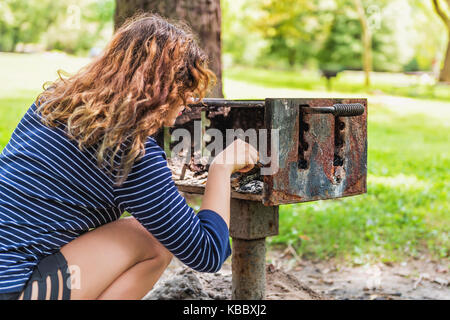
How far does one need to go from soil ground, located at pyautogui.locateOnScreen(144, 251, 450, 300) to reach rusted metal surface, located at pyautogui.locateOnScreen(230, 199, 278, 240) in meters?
0.47

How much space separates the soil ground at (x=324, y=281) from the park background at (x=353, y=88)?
10cm

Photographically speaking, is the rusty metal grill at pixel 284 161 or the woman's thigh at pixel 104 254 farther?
the rusty metal grill at pixel 284 161

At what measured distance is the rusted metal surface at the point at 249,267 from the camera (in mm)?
2723

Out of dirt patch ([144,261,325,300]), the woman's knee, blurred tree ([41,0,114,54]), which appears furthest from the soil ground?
blurred tree ([41,0,114,54])

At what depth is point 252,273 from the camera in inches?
107

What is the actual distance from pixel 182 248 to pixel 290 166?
59 cm

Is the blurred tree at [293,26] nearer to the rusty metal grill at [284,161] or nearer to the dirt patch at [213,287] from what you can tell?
the dirt patch at [213,287]

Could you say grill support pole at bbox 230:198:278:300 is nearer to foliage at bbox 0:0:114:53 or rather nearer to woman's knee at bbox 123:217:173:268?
woman's knee at bbox 123:217:173:268

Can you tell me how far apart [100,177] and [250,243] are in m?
1.12

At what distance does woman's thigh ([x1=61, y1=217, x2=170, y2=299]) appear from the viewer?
5.88 feet

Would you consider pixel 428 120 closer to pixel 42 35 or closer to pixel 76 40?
pixel 76 40

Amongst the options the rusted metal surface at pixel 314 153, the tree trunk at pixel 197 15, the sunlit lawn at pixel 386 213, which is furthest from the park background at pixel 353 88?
the rusted metal surface at pixel 314 153

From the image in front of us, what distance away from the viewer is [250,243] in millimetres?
2711

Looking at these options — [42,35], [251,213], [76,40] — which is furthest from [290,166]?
[42,35]
